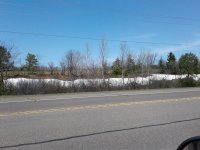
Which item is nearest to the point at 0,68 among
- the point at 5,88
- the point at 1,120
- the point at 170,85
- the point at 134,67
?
the point at 5,88

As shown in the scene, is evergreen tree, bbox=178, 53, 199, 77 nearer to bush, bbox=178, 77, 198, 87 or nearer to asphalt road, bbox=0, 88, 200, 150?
bush, bbox=178, 77, 198, 87

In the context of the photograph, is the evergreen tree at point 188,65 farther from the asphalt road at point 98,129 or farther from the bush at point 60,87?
the asphalt road at point 98,129

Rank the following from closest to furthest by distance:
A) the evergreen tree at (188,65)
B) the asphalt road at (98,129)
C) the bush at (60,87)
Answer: the asphalt road at (98,129) → the bush at (60,87) → the evergreen tree at (188,65)

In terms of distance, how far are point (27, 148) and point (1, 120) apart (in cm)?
388

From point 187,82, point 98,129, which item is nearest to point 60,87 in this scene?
point 187,82

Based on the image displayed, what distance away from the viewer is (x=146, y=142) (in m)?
7.45

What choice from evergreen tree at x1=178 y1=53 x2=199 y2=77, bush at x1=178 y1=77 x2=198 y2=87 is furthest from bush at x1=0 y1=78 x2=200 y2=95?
evergreen tree at x1=178 y1=53 x2=199 y2=77

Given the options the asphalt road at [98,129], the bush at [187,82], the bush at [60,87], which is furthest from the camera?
the bush at [187,82]

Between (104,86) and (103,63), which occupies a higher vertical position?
(103,63)

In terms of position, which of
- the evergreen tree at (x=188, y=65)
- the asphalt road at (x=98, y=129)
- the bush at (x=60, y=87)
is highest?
the evergreen tree at (x=188, y=65)

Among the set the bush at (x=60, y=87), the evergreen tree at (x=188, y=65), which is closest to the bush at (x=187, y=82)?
the bush at (x=60, y=87)

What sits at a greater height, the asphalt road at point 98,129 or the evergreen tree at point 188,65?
the evergreen tree at point 188,65

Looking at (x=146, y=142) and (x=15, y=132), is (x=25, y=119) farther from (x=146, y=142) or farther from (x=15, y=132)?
(x=146, y=142)

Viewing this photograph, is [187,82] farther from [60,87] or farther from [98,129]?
[98,129]
